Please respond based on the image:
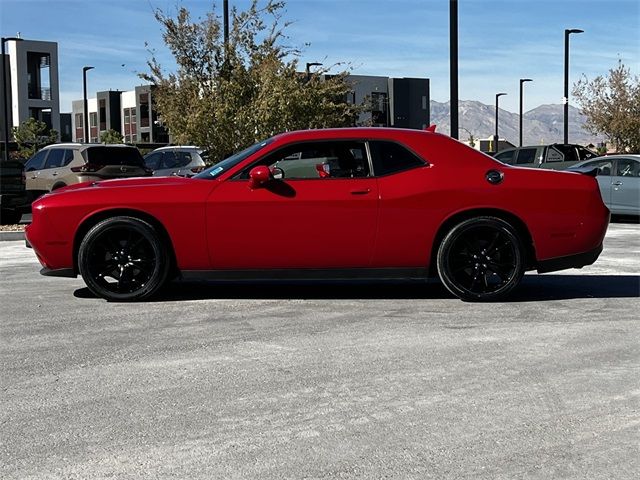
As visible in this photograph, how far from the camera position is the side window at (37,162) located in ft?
67.5

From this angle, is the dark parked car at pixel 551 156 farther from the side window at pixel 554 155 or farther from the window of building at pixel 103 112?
the window of building at pixel 103 112

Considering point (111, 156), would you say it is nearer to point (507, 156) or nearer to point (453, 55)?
point (453, 55)

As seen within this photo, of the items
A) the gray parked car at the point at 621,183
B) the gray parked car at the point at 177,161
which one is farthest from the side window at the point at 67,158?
the gray parked car at the point at 621,183

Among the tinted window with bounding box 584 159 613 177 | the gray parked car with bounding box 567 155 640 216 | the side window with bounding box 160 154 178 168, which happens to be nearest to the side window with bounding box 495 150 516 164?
the tinted window with bounding box 584 159 613 177

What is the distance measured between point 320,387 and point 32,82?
66.6 m

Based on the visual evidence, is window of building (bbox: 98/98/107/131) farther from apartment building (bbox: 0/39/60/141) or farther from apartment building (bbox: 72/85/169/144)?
apartment building (bbox: 0/39/60/141)

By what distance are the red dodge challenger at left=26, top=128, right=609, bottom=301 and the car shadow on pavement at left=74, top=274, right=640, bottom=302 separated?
0.42m

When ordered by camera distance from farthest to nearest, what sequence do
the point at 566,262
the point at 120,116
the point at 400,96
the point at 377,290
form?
the point at 120,116 < the point at 400,96 < the point at 377,290 < the point at 566,262

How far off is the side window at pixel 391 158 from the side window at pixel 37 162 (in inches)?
572

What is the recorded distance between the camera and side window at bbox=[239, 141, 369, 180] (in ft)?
25.3

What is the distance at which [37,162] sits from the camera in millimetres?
20812

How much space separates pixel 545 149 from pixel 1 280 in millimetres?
17406

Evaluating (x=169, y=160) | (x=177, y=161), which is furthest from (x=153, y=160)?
(x=177, y=161)

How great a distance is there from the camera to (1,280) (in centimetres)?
950
